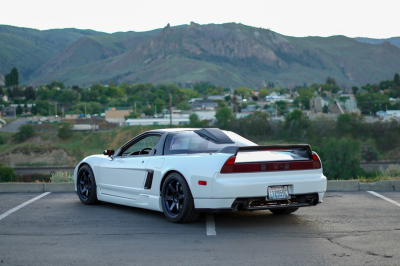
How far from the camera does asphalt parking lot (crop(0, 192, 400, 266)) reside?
16.3 ft

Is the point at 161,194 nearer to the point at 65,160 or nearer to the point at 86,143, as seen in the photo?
the point at 65,160

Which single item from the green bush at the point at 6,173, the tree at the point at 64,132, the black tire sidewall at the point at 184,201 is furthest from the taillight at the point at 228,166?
the tree at the point at 64,132

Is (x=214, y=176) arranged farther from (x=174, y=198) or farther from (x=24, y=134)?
(x=24, y=134)

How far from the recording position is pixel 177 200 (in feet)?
22.4

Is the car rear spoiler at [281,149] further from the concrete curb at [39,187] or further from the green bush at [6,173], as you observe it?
the green bush at [6,173]

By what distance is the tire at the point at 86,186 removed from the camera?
8570 mm

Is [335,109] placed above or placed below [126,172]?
above

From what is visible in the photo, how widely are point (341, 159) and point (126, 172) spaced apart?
60.2 meters

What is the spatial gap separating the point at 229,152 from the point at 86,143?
301 ft

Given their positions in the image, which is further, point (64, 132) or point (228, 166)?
point (64, 132)

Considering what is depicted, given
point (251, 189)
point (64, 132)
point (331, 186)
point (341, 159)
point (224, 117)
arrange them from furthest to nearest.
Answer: point (224, 117) < point (64, 132) < point (341, 159) < point (331, 186) < point (251, 189)

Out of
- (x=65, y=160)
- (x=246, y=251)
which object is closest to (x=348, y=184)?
(x=246, y=251)

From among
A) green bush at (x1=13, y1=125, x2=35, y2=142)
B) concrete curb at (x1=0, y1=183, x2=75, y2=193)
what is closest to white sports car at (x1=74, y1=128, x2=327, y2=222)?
concrete curb at (x1=0, y1=183, x2=75, y2=193)

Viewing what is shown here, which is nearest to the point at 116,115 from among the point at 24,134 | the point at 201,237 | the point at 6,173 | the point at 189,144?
the point at 24,134
